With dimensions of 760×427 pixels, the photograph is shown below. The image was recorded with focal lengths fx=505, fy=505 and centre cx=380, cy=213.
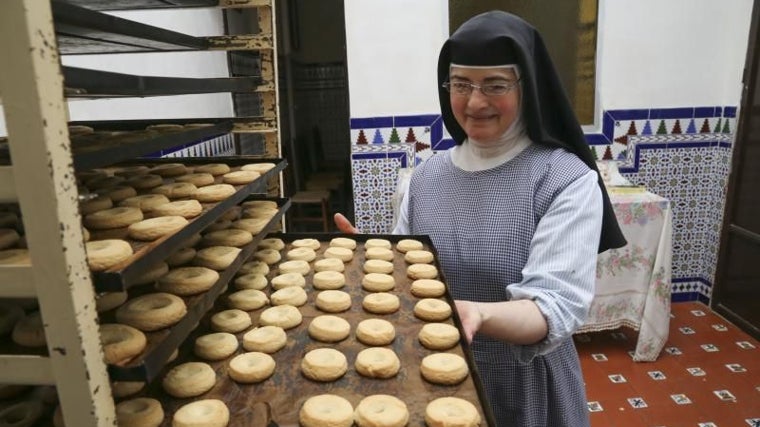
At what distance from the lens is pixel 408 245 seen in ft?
5.91

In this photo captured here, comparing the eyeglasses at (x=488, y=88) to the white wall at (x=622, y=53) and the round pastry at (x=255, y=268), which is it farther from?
the white wall at (x=622, y=53)

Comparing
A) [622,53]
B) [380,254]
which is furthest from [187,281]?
[622,53]

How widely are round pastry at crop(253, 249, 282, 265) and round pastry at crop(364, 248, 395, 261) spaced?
0.31 meters

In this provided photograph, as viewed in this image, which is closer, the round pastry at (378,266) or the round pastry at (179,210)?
the round pastry at (179,210)

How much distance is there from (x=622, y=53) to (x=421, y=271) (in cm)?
310

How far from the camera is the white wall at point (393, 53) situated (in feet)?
12.0

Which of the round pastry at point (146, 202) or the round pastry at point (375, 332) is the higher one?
the round pastry at point (146, 202)

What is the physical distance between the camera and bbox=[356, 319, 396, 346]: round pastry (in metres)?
1.22

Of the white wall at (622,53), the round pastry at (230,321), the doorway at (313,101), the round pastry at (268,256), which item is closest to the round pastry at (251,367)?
the round pastry at (230,321)

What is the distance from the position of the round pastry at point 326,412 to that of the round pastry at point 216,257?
0.41 meters

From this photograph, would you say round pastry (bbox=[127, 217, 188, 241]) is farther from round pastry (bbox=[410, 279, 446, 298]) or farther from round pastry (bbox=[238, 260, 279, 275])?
round pastry (bbox=[410, 279, 446, 298])

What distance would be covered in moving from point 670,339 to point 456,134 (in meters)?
2.88

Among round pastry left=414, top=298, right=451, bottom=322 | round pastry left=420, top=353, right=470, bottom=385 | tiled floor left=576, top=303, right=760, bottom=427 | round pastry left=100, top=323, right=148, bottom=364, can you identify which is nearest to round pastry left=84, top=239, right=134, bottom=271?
round pastry left=100, top=323, right=148, bottom=364

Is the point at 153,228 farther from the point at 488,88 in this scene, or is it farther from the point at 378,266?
the point at 488,88
